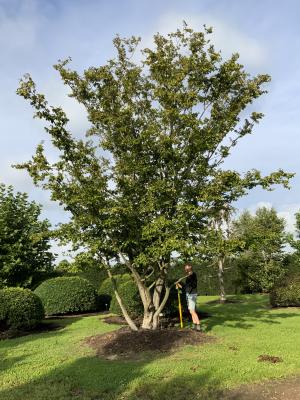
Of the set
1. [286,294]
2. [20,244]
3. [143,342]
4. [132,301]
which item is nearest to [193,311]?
[143,342]

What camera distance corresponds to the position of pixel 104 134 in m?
10.8

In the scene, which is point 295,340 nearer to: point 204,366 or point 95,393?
point 204,366

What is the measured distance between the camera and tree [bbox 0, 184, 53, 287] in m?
18.6

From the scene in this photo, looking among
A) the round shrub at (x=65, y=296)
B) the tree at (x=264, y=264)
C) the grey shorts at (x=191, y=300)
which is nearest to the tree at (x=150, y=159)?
the grey shorts at (x=191, y=300)

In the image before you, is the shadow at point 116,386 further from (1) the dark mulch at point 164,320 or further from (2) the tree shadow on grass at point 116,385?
(1) the dark mulch at point 164,320

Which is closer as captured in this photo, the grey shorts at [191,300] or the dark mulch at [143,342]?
the dark mulch at [143,342]

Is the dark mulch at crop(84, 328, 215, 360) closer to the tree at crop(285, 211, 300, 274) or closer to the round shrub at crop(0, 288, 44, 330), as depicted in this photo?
the round shrub at crop(0, 288, 44, 330)

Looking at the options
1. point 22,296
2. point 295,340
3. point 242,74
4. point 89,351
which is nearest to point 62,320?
point 22,296

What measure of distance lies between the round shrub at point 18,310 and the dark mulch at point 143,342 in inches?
127

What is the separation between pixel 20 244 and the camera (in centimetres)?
1880

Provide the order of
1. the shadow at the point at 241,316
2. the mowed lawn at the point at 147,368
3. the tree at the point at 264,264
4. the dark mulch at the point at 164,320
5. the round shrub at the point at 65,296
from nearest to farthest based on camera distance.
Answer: the mowed lawn at the point at 147,368
the shadow at the point at 241,316
the dark mulch at the point at 164,320
the round shrub at the point at 65,296
the tree at the point at 264,264

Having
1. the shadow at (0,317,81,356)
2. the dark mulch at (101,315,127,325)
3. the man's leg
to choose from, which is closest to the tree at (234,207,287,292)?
the dark mulch at (101,315,127,325)

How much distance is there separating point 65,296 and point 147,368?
353 inches

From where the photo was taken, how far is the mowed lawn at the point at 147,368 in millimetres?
6516
